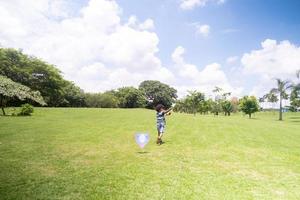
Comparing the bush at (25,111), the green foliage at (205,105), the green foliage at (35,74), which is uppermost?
the green foliage at (35,74)

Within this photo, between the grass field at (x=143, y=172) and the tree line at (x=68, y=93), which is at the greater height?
the tree line at (x=68, y=93)

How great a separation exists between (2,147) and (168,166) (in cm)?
877

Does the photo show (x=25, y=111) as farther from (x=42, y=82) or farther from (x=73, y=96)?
(x=73, y=96)

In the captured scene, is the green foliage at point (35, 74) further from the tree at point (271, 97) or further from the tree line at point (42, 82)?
the tree at point (271, 97)

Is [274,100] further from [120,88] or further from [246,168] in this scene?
[246,168]

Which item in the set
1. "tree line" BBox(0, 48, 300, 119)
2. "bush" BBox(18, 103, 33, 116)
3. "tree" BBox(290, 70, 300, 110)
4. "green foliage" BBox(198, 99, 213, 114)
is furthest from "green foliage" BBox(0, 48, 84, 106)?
"tree" BBox(290, 70, 300, 110)

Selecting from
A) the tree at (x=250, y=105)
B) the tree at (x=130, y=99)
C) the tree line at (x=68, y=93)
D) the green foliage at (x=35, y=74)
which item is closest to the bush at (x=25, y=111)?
the tree line at (x=68, y=93)

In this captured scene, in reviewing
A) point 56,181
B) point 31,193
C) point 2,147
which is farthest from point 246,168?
point 2,147

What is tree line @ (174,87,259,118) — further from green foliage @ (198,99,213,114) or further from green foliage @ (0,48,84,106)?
green foliage @ (0,48,84,106)

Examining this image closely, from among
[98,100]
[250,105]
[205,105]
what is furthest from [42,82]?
[250,105]

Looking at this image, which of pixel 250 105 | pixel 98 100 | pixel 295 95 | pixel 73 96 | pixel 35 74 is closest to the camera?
pixel 35 74

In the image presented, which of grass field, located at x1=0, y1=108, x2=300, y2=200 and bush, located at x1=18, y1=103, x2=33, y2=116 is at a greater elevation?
bush, located at x1=18, y1=103, x2=33, y2=116

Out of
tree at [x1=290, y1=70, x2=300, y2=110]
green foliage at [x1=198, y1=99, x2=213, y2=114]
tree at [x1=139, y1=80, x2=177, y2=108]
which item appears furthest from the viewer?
tree at [x1=139, y1=80, x2=177, y2=108]

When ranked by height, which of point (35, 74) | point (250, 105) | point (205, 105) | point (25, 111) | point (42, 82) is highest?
point (35, 74)
